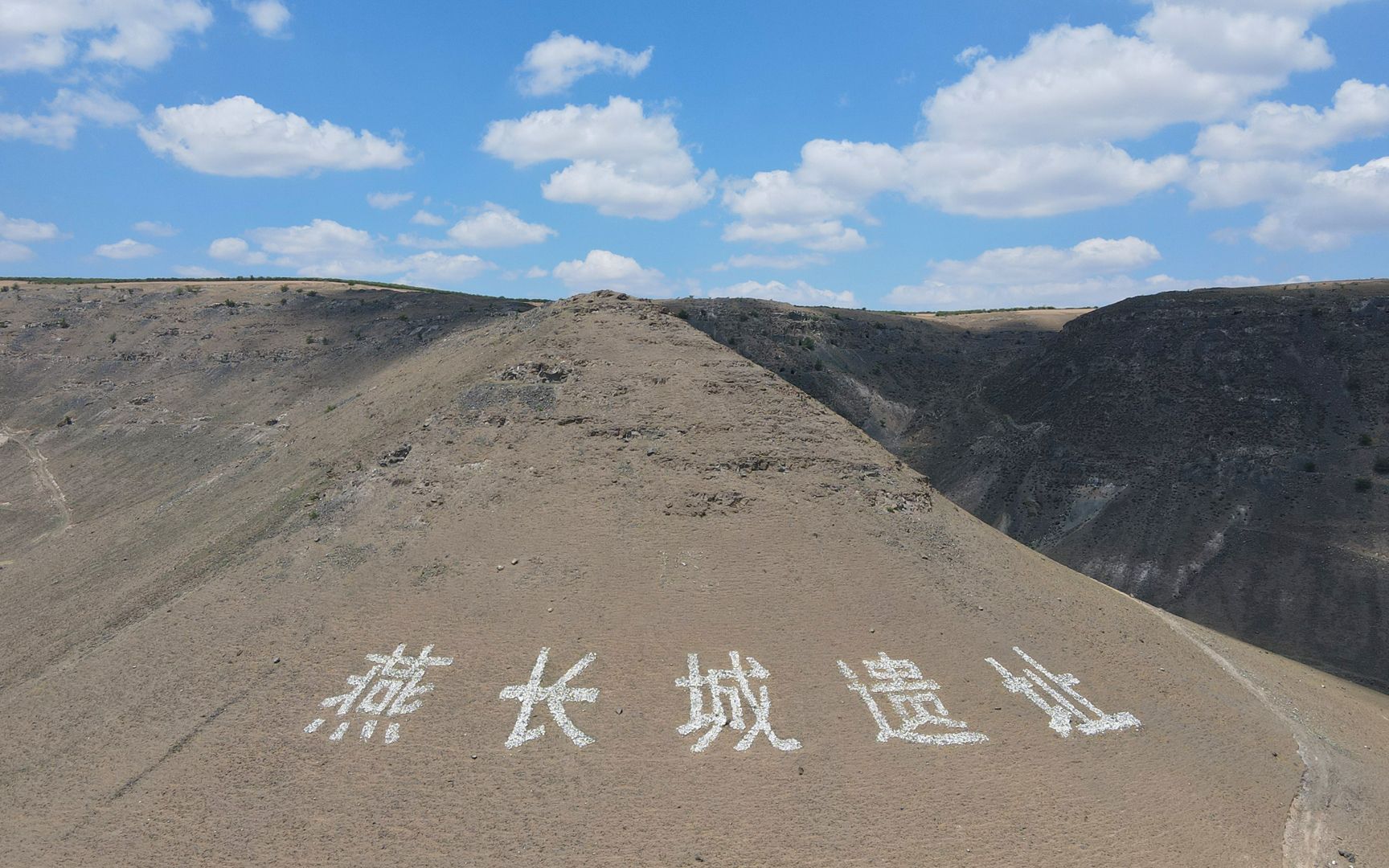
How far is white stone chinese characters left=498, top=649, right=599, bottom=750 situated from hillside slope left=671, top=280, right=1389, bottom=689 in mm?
23501

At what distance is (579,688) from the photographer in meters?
13.4

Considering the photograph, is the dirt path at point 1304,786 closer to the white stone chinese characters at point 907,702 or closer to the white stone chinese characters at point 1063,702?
the white stone chinese characters at point 1063,702

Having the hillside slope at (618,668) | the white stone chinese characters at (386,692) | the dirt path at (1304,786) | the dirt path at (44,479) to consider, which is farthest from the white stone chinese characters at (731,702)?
the dirt path at (44,479)

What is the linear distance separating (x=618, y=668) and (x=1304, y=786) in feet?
37.5

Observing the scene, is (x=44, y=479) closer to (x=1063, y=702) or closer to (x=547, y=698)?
(x=547, y=698)

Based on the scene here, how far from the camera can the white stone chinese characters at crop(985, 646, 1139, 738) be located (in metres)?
13.7

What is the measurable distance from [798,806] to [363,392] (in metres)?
21.7

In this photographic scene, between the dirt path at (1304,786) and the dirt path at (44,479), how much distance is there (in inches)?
1257

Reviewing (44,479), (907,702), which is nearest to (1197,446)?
(907,702)

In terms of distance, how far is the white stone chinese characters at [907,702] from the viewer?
13.0 m

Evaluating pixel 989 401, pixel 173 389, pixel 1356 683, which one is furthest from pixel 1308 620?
pixel 173 389

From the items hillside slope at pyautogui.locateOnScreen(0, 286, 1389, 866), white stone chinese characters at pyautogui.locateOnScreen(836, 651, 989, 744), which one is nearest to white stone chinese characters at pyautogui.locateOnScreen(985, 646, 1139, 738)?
hillside slope at pyautogui.locateOnScreen(0, 286, 1389, 866)

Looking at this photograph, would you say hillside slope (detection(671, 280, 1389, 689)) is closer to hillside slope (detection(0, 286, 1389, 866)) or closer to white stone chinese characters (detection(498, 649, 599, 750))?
hillside slope (detection(0, 286, 1389, 866))

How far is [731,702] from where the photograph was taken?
13281 mm
